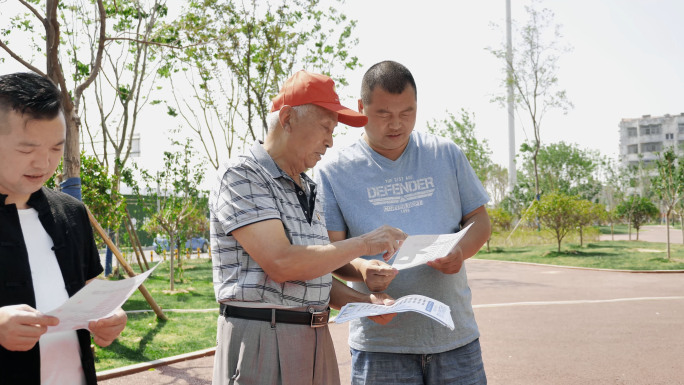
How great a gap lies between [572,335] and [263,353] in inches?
265

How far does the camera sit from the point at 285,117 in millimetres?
2021

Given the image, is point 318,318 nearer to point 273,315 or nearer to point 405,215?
point 273,315

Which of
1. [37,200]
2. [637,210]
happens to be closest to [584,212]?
[637,210]

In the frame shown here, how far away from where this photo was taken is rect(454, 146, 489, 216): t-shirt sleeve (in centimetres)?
248

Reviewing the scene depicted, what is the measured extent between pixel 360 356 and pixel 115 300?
1.09m

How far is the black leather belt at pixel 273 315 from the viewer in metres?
1.85

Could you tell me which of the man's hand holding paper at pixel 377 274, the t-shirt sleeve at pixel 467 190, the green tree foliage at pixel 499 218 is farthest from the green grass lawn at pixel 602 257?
the man's hand holding paper at pixel 377 274

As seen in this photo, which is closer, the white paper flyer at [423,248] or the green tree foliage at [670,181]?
the white paper flyer at [423,248]

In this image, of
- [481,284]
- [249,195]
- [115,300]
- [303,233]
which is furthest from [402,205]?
[481,284]

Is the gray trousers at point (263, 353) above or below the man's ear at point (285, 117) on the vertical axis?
below

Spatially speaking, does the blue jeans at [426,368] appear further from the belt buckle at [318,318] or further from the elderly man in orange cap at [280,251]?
the belt buckle at [318,318]

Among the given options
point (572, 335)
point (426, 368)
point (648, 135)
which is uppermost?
point (648, 135)

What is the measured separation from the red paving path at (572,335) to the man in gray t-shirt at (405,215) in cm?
360

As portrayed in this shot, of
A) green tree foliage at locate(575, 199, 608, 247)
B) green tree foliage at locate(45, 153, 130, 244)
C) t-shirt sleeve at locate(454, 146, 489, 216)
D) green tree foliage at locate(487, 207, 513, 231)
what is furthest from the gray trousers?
green tree foliage at locate(487, 207, 513, 231)
